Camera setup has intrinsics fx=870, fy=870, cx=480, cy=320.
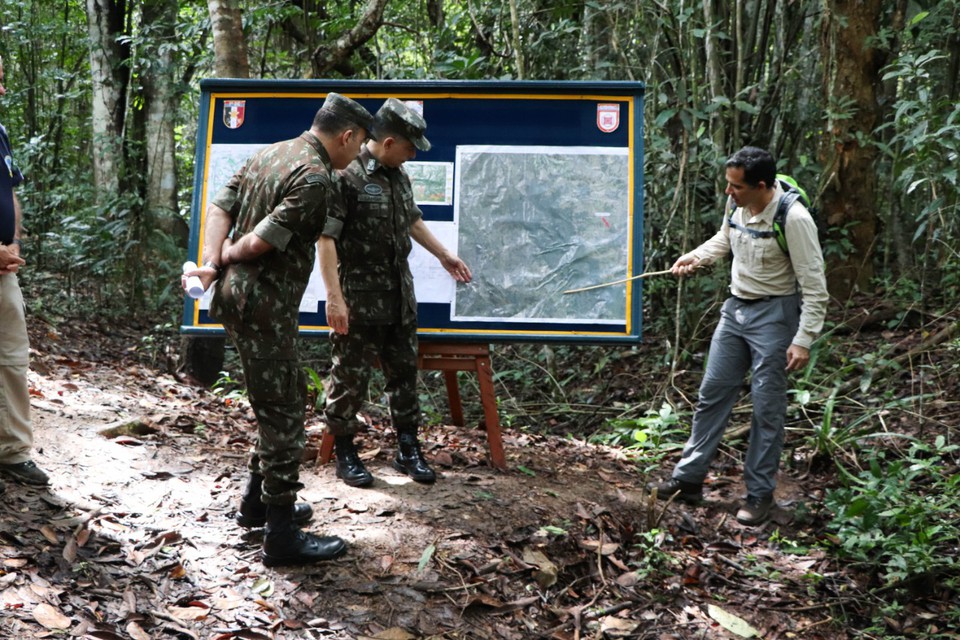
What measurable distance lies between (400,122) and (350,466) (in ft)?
5.54

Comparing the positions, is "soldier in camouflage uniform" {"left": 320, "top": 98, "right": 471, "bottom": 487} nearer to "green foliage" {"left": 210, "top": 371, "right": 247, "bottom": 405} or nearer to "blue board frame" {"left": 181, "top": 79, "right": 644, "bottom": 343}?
"blue board frame" {"left": 181, "top": 79, "right": 644, "bottom": 343}

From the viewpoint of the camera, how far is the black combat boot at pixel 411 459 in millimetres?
4391

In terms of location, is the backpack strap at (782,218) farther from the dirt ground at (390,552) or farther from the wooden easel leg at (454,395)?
the wooden easel leg at (454,395)

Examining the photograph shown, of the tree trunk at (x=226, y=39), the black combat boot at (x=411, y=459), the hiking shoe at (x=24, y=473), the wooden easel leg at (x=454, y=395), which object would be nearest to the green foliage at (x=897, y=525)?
the black combat boot at (x=411, y=459)

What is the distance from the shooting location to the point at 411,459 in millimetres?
4449

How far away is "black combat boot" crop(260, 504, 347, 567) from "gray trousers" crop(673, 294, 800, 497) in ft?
7.02

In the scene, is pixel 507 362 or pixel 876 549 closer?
pixel 876 549

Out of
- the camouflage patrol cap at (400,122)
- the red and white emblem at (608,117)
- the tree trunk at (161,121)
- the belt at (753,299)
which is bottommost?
the belt at (753,299)

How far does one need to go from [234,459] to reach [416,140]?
207 centimetres

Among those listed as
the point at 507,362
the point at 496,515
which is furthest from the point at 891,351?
the point at 496,515

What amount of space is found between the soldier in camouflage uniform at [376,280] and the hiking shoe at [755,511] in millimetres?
1643

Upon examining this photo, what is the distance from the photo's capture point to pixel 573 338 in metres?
4.67

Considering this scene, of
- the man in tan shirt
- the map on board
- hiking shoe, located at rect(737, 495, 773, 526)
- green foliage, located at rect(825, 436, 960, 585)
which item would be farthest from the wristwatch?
green foliage, located at rect(825, 436, 960, 585)

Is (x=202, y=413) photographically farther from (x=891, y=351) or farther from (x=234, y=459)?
(x=891, y=351)
